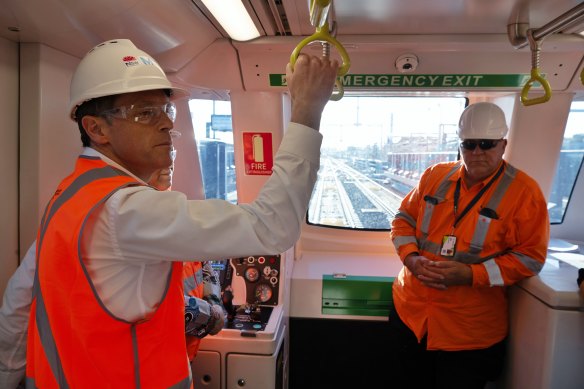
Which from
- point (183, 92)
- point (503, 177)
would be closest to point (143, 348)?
point (183, 92)

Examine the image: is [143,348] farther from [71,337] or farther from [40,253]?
[40,253]

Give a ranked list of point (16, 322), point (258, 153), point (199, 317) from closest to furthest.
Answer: point (16, 322) < point (199, 317) < point (258, 153)

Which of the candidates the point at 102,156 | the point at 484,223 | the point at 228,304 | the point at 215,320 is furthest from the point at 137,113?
the point at 484,223

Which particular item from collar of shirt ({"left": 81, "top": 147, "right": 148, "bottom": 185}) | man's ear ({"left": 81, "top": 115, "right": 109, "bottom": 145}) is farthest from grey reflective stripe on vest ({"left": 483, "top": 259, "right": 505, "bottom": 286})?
man's ear ({"left": 81, "top": 115, "right": 109, "bottom": 145})

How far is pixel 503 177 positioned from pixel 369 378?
1.78 metres

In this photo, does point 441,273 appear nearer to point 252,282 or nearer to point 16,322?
point 252,282

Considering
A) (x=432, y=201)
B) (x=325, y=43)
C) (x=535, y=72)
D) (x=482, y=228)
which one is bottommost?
(x=482, y=228)

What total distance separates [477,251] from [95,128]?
6.13ft

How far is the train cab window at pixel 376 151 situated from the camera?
327 cm

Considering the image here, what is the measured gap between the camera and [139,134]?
3.93ft

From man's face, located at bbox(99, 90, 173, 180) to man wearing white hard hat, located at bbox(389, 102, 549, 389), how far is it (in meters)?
1.54

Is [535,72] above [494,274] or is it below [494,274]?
above

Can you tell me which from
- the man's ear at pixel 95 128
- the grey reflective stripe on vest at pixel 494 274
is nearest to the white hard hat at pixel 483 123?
the grey reflective stripe on vest at pixel 494 274

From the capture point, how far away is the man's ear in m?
1.19
